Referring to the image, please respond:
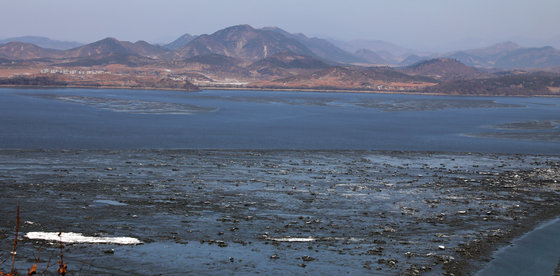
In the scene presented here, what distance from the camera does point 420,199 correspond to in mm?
25641

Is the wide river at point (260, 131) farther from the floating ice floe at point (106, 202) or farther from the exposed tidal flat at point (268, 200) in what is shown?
the floating ice floe at point (106, 202)

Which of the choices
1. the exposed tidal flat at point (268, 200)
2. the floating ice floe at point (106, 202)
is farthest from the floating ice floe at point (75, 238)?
the floating ice floe at point (106, 202)

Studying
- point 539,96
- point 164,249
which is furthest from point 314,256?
point 539,96

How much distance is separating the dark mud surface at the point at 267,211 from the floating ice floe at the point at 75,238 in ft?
1.30

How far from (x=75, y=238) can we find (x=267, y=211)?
7762 millimetres

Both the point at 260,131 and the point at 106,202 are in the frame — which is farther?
the point at 260,131

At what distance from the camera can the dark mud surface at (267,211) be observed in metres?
16.1

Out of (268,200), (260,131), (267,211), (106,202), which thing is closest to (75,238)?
(106,202)

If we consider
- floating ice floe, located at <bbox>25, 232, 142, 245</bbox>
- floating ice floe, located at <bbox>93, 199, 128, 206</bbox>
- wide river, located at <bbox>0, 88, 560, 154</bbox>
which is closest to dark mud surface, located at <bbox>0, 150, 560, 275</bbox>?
floating ice floe, located at <bbox>93, 199, 128, 206</bbox>

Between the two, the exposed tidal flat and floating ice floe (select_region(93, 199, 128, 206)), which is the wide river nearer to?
the exposed tidal flat

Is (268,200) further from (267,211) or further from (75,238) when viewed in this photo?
(75,238)

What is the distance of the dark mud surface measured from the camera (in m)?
16.1

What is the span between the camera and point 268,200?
24406 mm

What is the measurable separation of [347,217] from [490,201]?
8.08m
